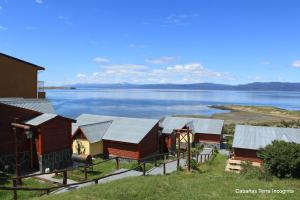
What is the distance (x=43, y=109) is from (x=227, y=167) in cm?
1947

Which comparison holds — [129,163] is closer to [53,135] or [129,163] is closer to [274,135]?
[53,135]

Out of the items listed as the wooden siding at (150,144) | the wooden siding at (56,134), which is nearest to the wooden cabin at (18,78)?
the wooden siding at (56,134)

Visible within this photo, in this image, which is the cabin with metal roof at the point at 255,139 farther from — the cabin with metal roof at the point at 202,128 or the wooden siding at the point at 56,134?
the wooden siding at the point at 56,134

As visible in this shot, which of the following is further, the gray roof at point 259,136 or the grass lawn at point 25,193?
the gray roof at point 259,136

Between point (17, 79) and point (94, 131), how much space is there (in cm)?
1022

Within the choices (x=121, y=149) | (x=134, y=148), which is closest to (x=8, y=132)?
(x=121, y=149)

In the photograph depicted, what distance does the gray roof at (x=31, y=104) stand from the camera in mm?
25173

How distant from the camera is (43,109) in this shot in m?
27.8

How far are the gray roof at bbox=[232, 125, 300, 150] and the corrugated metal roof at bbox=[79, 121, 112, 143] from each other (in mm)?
15730

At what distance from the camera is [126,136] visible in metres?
33.7

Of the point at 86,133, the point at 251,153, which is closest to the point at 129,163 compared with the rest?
the point at 86,133

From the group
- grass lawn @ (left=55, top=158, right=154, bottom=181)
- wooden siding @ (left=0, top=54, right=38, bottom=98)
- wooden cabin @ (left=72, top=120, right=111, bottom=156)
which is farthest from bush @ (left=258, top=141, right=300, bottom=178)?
wooden siding @ (left=0, top=54, right=38, bottom=98)

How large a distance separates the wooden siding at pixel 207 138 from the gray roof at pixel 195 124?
0.53 m

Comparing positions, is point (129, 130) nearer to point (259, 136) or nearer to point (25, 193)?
point (259, 136)
